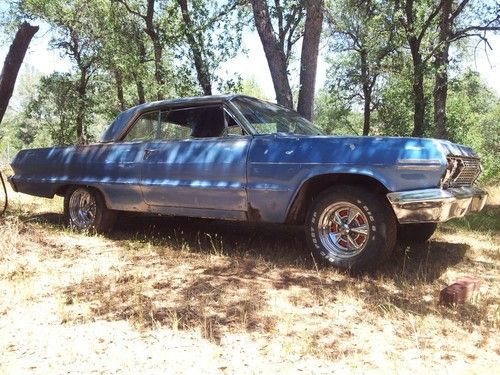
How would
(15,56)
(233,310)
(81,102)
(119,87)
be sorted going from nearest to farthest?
(233,310) → (15,56) → (119,87) → (81,102)

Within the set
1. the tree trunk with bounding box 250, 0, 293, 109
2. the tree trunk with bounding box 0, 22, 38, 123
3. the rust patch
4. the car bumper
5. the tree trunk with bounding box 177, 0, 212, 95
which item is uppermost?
the tree trunk with bounding box 177, 0, 212, 95

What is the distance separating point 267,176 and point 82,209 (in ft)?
9.79

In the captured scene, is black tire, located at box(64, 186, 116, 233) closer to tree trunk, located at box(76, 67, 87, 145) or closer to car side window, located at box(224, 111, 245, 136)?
car side window, located at box(224, 111, 245, 136)

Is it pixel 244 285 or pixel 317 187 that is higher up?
pixel 317 187

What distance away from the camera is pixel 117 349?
270 cm

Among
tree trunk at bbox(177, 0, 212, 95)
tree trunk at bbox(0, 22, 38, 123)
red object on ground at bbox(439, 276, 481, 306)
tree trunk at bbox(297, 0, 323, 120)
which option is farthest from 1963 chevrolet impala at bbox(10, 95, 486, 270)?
tree trunk at bbox(177, 0, 212, 95)

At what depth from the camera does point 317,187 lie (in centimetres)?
461

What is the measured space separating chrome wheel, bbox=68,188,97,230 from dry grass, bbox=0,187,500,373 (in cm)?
→ 60

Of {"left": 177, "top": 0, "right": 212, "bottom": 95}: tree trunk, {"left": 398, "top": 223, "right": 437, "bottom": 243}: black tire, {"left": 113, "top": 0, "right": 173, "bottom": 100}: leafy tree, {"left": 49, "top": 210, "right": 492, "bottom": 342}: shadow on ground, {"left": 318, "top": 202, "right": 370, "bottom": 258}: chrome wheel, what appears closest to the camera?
{"left": 49, "top": 210, "right": 492, "bottom": 342}: shadow on ground

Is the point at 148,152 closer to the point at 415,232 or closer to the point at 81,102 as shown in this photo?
the point at 415,232

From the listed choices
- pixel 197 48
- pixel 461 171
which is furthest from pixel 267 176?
pixel 197 48

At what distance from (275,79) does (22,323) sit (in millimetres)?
6406

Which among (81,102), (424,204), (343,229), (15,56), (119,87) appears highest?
(119,87)

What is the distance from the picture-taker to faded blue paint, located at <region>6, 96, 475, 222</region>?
13.2 ft
